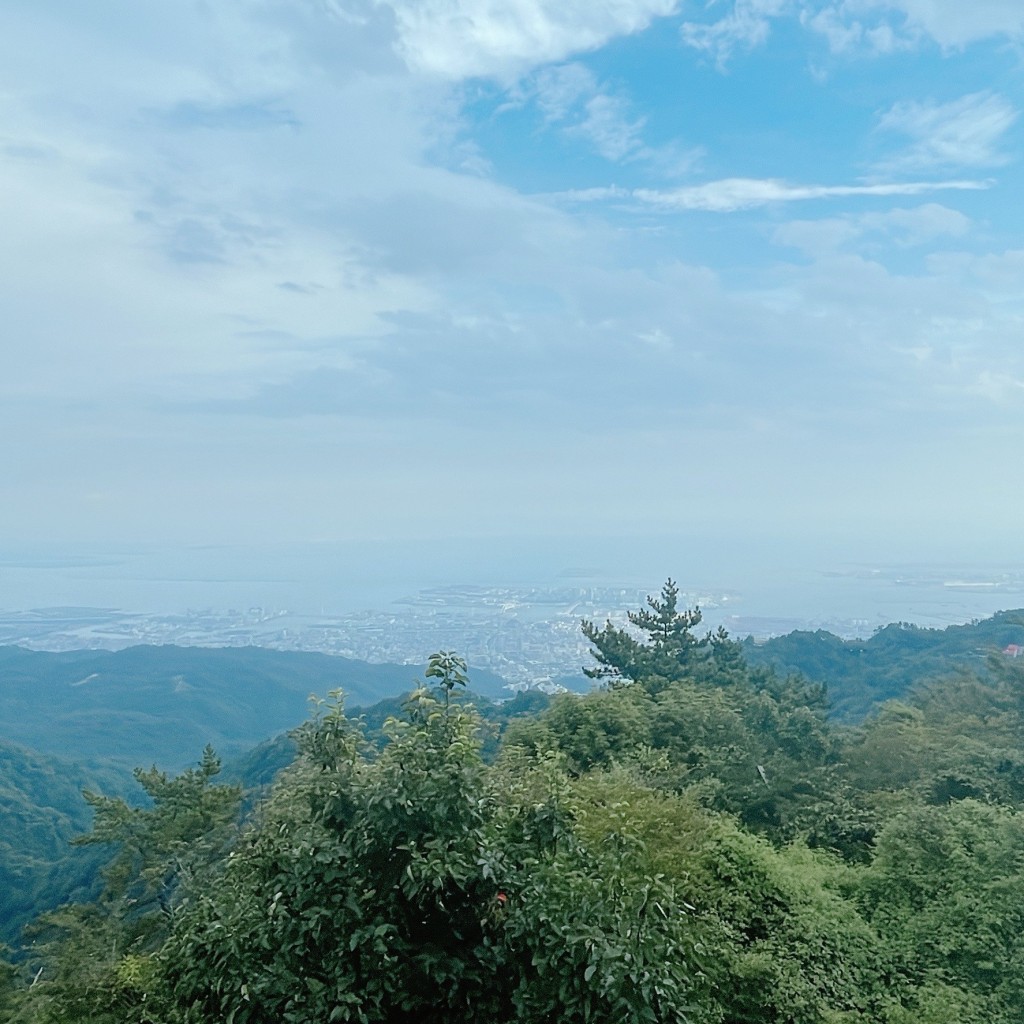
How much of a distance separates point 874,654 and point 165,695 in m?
58.2

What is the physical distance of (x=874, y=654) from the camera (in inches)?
1994

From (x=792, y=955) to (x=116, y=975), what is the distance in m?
6.15

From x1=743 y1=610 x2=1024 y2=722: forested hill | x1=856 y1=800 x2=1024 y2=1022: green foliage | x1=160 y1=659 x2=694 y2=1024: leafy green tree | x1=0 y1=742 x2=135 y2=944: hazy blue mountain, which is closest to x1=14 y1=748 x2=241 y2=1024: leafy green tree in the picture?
x1=160 y1=659 x2=694 y2=1024: leafy green tree

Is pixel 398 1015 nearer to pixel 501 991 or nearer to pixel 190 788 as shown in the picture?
pixel 501 991

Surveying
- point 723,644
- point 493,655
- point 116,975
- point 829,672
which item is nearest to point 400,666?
point 493,655

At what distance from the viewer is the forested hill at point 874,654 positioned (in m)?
42.2

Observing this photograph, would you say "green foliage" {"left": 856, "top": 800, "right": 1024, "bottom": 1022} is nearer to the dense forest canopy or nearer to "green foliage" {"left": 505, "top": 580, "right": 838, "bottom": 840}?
the dense forest canopy

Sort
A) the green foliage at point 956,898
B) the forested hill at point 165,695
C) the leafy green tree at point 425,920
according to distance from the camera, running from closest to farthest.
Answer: the leafy green tree at point 425,920 < the green foliage at point 956,898 < the forested hill at point 165,695

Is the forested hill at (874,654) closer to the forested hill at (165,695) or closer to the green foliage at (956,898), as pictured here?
the forested hill at (165,695)

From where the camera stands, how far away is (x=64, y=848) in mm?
36156

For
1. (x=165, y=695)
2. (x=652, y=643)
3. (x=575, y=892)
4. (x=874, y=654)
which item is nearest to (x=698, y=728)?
(x=652, y=643)

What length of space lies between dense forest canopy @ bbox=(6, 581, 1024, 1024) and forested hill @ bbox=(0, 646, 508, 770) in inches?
1829

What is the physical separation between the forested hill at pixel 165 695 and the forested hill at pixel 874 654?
1962cm

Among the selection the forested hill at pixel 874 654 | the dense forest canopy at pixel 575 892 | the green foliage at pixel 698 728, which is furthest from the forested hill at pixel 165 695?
the dense forest canopy at pixel 575 892
